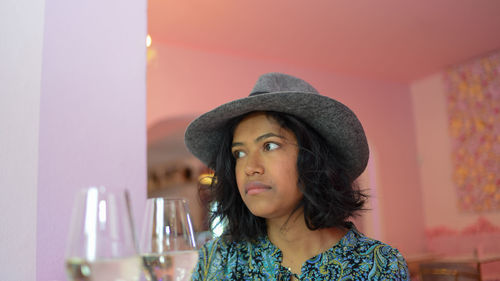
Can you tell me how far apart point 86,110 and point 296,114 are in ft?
1.77

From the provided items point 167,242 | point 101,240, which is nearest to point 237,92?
point 167,242

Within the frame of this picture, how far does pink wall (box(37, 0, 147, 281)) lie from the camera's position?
3.78ft

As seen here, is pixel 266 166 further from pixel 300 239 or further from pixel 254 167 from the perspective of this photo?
pixel 300 239

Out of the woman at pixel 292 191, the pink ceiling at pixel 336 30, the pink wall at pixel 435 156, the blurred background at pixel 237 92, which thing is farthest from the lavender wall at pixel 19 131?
the pink wall at pixel 435 156

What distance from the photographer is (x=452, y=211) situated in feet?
17.2

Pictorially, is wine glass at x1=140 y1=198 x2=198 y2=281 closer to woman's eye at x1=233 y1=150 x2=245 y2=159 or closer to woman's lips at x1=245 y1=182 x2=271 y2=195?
woman's lips at x1=245 y1=182 x2=271 y2=195

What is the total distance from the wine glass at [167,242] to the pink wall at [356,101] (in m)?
3.57

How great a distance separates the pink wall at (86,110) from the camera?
1.15 meters

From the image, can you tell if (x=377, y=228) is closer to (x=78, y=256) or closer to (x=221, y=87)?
(x=221, y=87)

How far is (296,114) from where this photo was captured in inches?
48.7

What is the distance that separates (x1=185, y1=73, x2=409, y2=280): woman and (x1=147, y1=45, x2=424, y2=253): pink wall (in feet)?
9.65

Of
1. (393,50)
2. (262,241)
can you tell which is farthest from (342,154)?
(393,50)

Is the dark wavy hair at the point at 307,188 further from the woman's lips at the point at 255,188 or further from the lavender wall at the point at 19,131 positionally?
the lavender wall at the point at 19,131

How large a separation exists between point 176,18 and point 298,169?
278 cm
